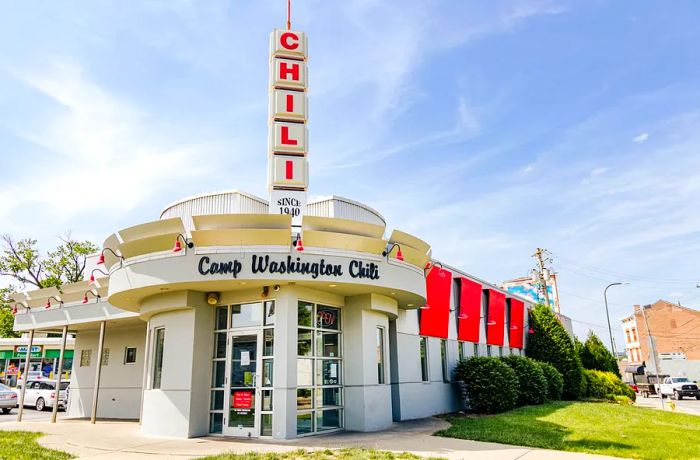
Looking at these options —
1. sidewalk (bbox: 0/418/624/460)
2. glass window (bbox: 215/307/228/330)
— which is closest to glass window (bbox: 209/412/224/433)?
sidewalk (bbox: 0/418/624/460)

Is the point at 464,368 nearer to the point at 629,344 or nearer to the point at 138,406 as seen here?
the point at 138,406

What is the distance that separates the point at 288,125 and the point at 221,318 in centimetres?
565

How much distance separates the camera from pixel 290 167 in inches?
519

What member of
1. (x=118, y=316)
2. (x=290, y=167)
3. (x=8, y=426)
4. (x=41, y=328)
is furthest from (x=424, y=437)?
(x=41, y=328)

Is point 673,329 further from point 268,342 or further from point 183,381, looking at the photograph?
point 183,381

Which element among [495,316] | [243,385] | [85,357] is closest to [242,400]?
[243,385]

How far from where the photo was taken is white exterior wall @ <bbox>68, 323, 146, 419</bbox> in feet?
58.6

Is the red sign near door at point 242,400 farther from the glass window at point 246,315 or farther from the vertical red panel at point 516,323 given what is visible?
the vertical red panel at point 516,323

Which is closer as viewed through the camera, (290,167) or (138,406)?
(290,167)

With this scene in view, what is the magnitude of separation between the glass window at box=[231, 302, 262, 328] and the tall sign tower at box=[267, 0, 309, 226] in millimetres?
2356

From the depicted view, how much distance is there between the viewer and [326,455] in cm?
838

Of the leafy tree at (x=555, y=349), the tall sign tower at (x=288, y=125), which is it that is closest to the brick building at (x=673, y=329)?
the leafy tree at (x=555, y=349)

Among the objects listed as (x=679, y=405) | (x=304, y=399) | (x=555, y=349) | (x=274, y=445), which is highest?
(x=555, y=349)

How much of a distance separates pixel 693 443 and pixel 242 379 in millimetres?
10167
